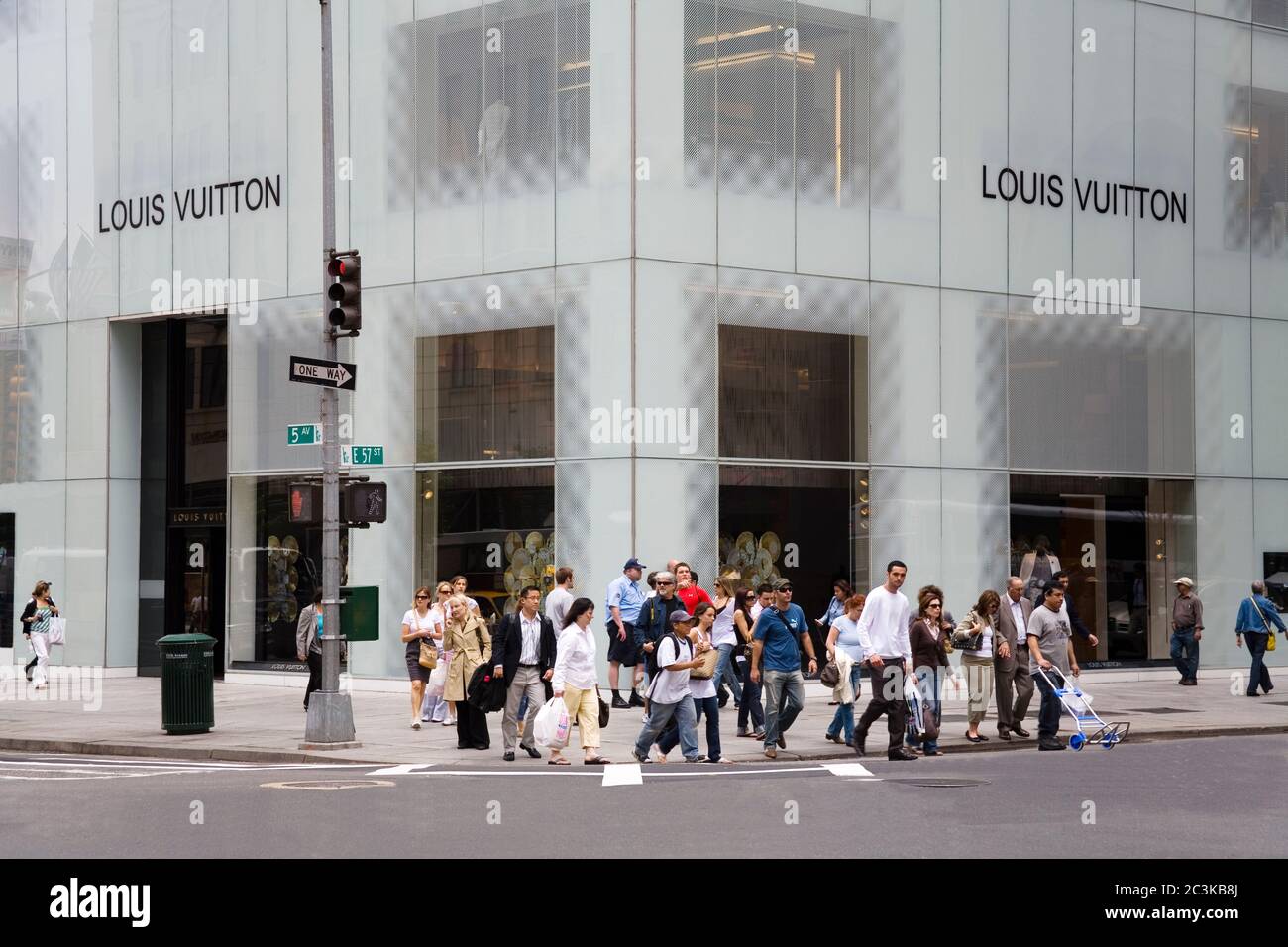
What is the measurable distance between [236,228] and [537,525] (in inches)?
323

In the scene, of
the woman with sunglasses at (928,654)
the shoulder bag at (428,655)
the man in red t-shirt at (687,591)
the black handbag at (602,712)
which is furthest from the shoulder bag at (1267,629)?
the shoulder bag at (428,655)

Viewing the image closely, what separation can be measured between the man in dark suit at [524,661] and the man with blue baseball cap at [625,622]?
4813 mm

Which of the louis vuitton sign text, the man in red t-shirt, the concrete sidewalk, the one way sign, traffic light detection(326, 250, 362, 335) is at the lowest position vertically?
the concrete sidewalk

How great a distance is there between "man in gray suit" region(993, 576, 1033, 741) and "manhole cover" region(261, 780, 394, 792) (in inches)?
296

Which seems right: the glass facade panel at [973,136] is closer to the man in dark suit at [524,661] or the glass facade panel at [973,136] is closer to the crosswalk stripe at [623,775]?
the man in dark suit at [524,661]

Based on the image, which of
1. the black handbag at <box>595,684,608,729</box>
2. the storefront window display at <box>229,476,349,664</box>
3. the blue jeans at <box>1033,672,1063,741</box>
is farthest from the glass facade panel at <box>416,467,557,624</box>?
the blue jeans at <box>1033,672,1063,741</box>

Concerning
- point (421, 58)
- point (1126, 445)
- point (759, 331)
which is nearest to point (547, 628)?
point (759, 331)

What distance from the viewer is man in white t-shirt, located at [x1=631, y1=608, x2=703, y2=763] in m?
16.5

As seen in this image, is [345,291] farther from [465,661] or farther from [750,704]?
[750,704]

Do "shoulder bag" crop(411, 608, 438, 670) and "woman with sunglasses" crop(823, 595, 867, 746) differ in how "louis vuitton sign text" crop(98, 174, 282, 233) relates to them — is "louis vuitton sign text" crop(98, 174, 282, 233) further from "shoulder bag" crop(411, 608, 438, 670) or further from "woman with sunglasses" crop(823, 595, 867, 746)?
"woman with sunglasses" crop(823, 595, 867, 746)

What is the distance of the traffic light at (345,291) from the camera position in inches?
724

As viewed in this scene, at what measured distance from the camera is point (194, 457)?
101ft

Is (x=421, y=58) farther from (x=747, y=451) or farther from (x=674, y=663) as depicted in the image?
(x=674, y=663)

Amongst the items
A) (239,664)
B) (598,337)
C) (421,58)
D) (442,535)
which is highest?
(421,58)
